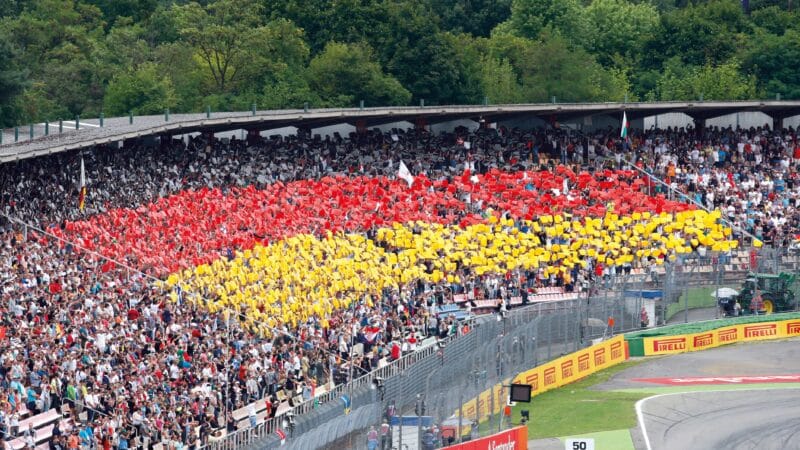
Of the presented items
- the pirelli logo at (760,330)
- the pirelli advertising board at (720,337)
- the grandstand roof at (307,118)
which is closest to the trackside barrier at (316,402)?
the pirelli advertising board at (720,337)

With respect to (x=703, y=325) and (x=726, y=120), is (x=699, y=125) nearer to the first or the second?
(x=726, y=120)

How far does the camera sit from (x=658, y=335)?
178ft

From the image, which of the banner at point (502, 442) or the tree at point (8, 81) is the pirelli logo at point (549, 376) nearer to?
the banner at point (502, 442)

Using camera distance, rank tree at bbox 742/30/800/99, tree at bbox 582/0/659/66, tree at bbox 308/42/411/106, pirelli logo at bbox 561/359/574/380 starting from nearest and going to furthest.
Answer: pirelli logo at bbox 561/359/574/380, tree at bbox 308/42/411/106, tree at bbox 742/30/800/99, tree at bbox 582/0/659/66

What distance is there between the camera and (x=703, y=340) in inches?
2183

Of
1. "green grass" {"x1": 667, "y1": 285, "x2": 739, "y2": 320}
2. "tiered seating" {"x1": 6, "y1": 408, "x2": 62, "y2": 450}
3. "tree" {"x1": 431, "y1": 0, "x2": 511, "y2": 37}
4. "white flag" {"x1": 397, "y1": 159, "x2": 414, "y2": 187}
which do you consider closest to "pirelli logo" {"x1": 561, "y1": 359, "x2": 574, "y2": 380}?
"green grass" {"x1": 667, "y1": 285, "x2": 739, "y2": 320}

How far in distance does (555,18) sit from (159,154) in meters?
56.5

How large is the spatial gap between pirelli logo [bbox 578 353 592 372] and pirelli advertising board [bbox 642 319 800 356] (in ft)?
13.0

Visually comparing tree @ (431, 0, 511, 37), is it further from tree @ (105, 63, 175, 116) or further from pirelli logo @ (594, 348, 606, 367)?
pirelli logo @ (594, 348, 606, 367)

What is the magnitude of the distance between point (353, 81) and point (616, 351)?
127 feet

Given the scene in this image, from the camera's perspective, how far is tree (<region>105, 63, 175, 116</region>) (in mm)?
82688

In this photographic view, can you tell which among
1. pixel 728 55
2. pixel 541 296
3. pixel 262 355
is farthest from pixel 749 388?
pixel 728 55

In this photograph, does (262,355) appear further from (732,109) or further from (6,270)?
(732,109)

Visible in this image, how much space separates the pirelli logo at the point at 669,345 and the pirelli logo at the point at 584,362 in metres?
4.33
